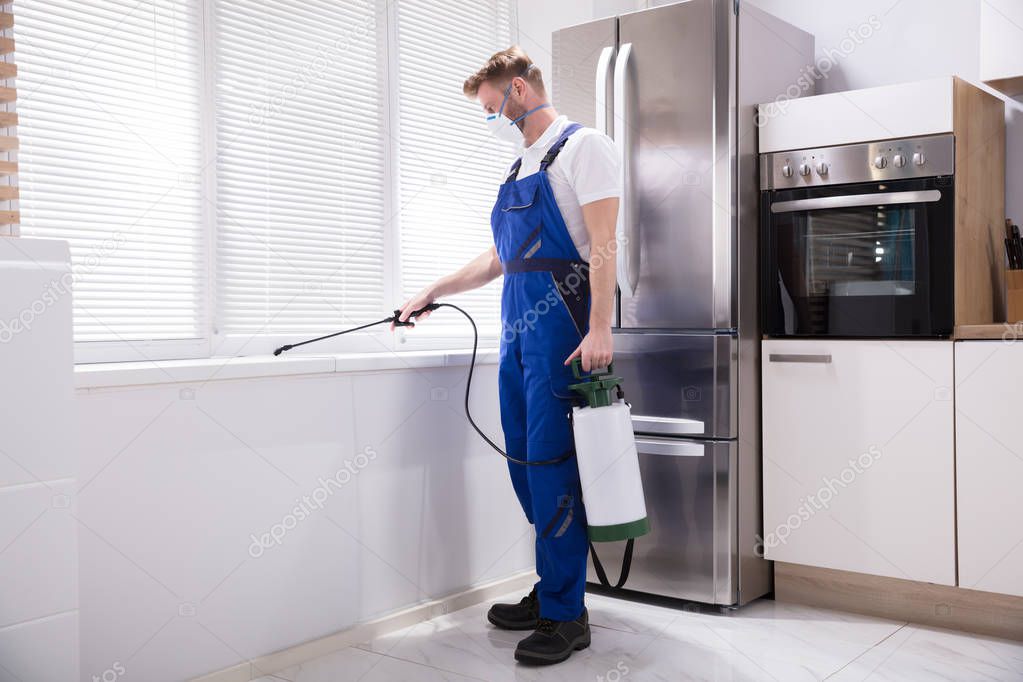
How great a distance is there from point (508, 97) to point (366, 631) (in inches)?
58.4

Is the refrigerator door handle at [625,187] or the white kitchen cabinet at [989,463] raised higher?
the refrigerator door handle at [625,187]

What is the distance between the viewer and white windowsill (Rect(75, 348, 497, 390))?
1915mm

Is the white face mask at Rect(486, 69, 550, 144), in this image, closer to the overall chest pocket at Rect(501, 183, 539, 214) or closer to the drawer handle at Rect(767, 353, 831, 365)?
the overall chest pocket at Rect(501, 183, 539, 214)

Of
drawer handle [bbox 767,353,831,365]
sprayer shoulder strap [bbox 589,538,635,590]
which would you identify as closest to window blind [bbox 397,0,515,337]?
sprayer shoulder strap [bbox 589,538,635,590]

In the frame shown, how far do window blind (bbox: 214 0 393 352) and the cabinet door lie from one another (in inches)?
51.1

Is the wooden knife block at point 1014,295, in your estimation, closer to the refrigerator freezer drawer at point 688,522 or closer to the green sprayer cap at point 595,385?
the refrigerator freezer drawer at point 688,522

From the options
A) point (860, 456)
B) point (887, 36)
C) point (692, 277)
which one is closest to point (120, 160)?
point (692, 277)

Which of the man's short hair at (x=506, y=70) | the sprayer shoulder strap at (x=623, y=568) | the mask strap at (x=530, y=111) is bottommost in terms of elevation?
the sprayer shoulder strap at (x=623, y=568)

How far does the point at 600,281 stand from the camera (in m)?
2.32

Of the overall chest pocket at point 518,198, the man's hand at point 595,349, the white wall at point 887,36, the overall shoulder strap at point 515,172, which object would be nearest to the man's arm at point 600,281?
the man's hand at point 595,349

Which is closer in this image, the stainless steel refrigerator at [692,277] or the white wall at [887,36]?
the stainless steel refrigerator at [692,277]

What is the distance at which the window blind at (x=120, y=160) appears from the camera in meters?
2.08

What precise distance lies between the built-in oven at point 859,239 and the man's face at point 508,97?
813 millimetres

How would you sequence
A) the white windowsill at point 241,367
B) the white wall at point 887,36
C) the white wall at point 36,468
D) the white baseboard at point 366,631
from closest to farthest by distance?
1. the white wall at point 36,468
2. the white windowsill at point 241,367
3. the white baseboard at point 366,631
4. the white wall at point 887,36
